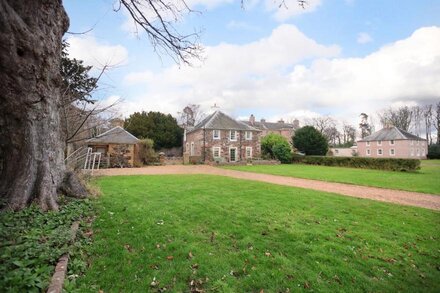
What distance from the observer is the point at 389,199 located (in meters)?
9.31

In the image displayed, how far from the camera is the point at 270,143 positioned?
→ 33938 millimetres

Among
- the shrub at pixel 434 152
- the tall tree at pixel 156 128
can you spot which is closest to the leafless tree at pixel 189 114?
the tall tree at pixel 156 128

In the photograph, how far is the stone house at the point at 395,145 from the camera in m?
44.3

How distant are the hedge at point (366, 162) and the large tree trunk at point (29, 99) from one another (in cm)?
2477

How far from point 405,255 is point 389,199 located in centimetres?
567

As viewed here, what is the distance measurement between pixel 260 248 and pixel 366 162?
2455 cm

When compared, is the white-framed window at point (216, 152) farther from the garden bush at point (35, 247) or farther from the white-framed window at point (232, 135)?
the garden bush at point (35, 247)

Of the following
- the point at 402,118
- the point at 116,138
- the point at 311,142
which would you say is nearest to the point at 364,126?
the point at 402,118

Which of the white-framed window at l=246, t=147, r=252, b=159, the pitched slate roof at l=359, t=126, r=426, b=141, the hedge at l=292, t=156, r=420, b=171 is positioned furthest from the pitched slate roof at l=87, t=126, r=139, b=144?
the pitched slate roof at l=359, t=126, r=426, b=141

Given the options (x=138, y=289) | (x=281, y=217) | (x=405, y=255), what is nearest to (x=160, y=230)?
(x=138, y=289)

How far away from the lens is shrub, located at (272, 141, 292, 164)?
32000 mm

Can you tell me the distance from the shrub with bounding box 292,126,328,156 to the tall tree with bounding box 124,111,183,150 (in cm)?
1822

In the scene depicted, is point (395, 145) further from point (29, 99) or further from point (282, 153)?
point (29, 99)

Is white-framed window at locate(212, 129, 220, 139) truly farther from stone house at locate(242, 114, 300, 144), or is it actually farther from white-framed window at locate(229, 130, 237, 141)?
stone house at locate(242, 114, 300, 144)
